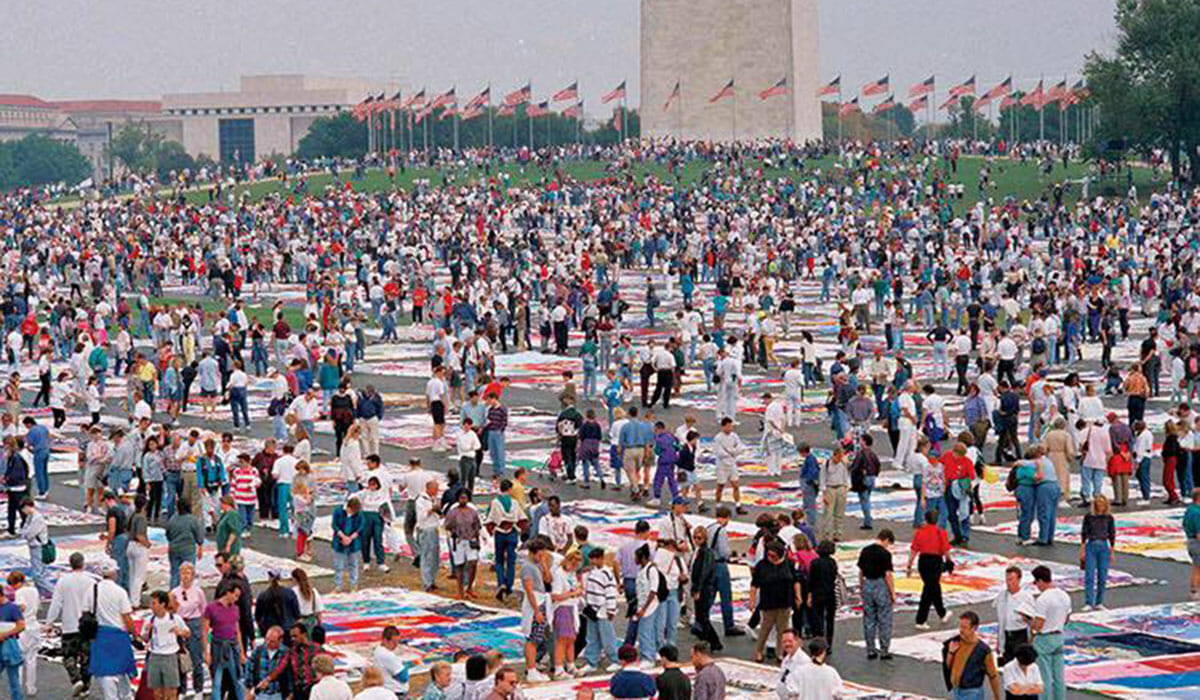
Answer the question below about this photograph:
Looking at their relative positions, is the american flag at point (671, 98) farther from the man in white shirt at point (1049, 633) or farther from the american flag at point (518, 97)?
the man in white shirt at point (1049, 633)

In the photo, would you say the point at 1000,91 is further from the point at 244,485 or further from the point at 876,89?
the point at 244,485

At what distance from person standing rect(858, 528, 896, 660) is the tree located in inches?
3047

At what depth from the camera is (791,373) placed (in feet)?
129

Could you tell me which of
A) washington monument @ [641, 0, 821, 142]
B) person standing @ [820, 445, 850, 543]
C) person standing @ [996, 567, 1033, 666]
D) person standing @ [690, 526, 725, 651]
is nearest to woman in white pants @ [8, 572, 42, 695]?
person standing @ [690, 526, 725, 651]

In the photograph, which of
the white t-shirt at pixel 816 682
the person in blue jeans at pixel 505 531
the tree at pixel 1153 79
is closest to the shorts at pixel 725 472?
the person in blue jeans at pixel 505 531

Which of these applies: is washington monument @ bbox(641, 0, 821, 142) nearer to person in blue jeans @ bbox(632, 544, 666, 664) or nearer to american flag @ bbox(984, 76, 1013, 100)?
american flag @ bbox(984, 76, 1013, 100)

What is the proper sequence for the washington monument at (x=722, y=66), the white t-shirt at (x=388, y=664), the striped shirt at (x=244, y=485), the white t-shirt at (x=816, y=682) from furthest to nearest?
the washington monument at (x=722, y=66) → the striped shirt at (x=244, y=485) → the white t-shirt at (x=388, y=664) → the white t-shirt at (x=816, y=682)

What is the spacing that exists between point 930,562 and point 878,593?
1.32 metres

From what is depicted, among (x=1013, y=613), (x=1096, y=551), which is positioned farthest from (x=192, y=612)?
(x=1096, y=551)

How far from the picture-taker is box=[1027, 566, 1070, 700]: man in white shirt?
20.3m

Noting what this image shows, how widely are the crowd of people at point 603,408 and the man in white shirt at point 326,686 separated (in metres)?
0.04

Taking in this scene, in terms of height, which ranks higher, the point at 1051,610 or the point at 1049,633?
the point at 1051,610

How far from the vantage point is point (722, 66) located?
466 ft

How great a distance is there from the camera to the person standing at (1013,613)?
2041 centimetres
